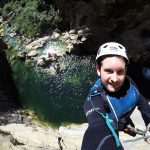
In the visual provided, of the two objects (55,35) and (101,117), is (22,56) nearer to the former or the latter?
(55,35)

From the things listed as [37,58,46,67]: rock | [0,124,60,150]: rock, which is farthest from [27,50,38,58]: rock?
[0,124,60,150]: rock

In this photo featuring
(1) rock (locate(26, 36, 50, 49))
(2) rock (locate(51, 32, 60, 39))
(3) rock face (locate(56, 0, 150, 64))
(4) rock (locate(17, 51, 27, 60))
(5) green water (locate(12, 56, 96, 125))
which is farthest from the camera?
(2) rock (locate(51, 32, 60, 39))

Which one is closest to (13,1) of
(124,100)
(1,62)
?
(1,62)

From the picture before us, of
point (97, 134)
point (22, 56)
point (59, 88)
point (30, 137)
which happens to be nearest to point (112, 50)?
point (97, 134)

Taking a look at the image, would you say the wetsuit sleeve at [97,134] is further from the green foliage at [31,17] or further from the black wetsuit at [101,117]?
the green foliage at [31,17]

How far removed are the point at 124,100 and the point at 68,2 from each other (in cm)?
1763

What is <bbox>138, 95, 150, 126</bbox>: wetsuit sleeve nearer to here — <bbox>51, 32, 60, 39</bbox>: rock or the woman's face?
the woman's face

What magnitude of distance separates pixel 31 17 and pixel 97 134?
24475 millimetres

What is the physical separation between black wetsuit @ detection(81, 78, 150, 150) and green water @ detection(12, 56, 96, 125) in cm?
1213

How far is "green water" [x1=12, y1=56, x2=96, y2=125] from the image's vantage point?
53.2ft

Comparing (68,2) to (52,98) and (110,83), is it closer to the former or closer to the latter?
(52,98)

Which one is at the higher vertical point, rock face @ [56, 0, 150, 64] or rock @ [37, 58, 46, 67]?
rock face @ [56, 0, 150, 64]

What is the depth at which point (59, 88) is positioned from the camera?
18547mm

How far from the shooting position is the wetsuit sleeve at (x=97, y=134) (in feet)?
8.63
